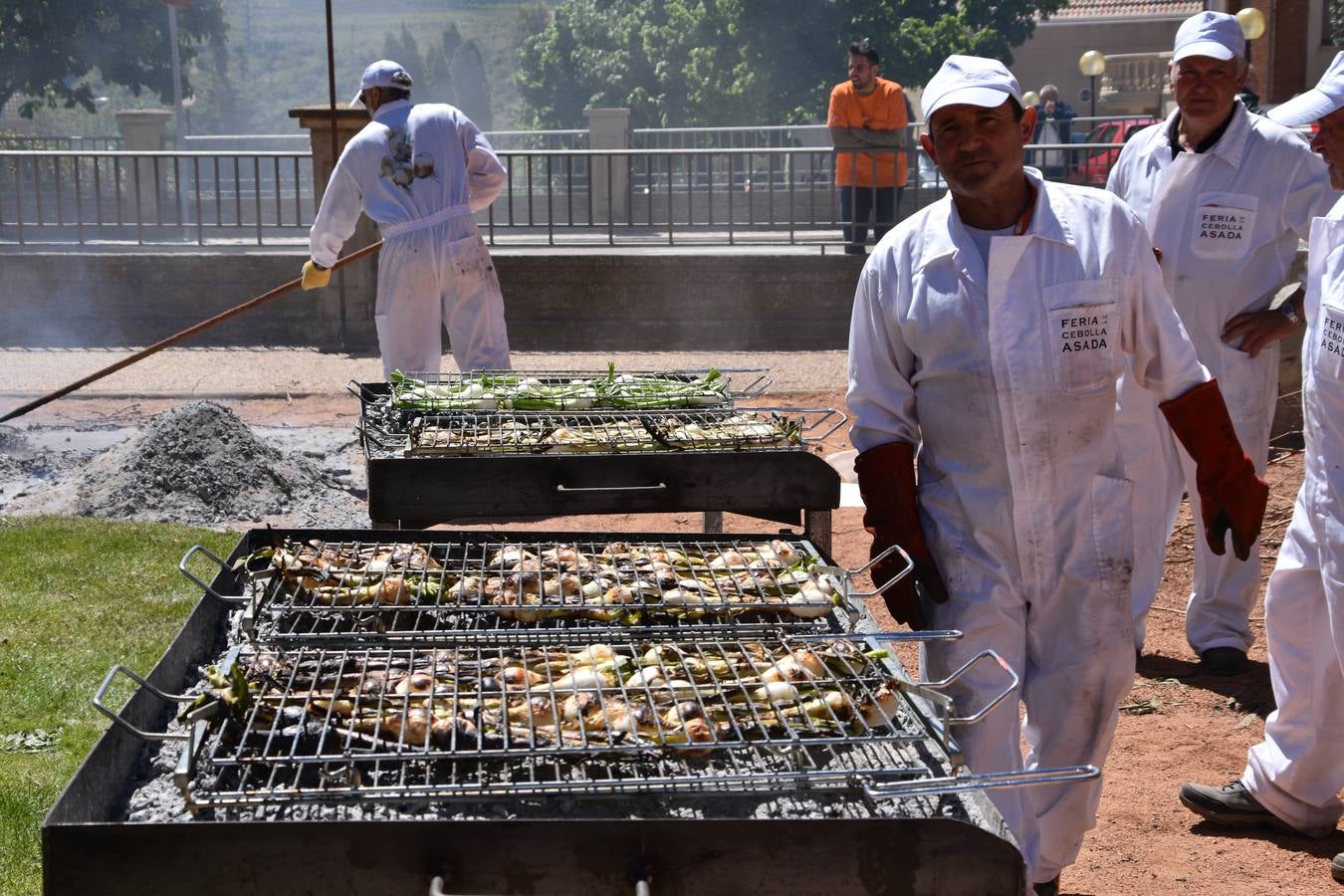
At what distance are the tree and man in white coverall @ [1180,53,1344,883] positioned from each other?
37157mm

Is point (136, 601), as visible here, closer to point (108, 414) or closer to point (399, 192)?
point (399, 192)

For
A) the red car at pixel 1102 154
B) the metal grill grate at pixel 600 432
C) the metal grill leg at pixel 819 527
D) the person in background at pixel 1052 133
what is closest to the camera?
the metal grill grate at pixel 600 432

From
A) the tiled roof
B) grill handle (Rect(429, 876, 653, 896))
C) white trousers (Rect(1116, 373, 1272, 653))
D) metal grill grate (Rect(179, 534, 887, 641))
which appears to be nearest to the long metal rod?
white trousers (Rect(1116, 373, 1272, 653))

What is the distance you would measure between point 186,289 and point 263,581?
503 inches

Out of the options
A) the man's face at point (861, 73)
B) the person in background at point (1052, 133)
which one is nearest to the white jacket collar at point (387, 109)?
the person in background at point (1052, 133)

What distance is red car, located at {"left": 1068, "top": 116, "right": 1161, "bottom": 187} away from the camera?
16.5 meters

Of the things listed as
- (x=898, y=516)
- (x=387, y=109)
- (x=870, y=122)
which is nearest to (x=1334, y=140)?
(x=898, y=516)

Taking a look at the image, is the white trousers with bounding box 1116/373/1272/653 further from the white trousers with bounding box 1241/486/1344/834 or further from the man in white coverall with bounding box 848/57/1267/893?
the man in white coverall with bounding box 848/57/1267/893

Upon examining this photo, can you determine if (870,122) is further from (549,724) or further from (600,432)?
(549,724)

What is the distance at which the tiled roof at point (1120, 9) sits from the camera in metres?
49.1

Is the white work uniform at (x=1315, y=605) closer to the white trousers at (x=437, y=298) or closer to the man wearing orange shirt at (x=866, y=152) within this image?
the white trousers at (x=437, y=298)

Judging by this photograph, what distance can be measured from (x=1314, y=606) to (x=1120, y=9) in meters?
49.7

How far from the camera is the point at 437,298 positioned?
339 inches

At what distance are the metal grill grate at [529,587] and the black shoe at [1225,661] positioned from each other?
106 inches
